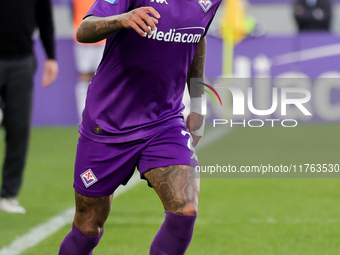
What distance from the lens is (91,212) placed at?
12.8 feet

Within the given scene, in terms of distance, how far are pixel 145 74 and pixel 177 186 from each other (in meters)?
0.54

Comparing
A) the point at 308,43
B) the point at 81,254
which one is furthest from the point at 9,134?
the point at 308,43

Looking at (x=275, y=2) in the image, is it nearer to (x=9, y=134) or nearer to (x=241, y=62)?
(x=241, y=62)

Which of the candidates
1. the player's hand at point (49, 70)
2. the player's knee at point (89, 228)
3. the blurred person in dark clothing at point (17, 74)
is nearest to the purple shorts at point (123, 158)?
the player's knee at point (89, 228)

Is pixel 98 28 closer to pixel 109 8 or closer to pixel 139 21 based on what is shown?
pixel 109 8

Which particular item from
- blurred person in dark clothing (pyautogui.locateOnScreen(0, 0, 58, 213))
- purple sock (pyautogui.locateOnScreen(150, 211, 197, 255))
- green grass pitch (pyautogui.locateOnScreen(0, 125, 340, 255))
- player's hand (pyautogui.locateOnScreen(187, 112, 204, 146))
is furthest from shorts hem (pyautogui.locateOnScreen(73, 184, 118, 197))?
blurred person in dark clothing (pyautogui.locateOnScreen(0, 0, 58, 213))

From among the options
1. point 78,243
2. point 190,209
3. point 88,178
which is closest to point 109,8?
point 88,178

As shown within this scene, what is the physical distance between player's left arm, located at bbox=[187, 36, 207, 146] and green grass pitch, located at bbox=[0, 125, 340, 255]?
1159 millimetres

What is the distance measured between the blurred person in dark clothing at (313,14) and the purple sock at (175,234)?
1238cm

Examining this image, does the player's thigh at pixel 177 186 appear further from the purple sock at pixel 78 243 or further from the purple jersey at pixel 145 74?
the purple sock at pixel 78 243

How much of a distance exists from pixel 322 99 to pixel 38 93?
4726 mm

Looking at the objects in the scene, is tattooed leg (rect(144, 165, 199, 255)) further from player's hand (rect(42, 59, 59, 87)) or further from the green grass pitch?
player's hand (rect(42, 59, 59, 87))

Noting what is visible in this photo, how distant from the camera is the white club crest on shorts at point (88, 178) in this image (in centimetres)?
380

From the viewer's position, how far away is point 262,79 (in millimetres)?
13016
